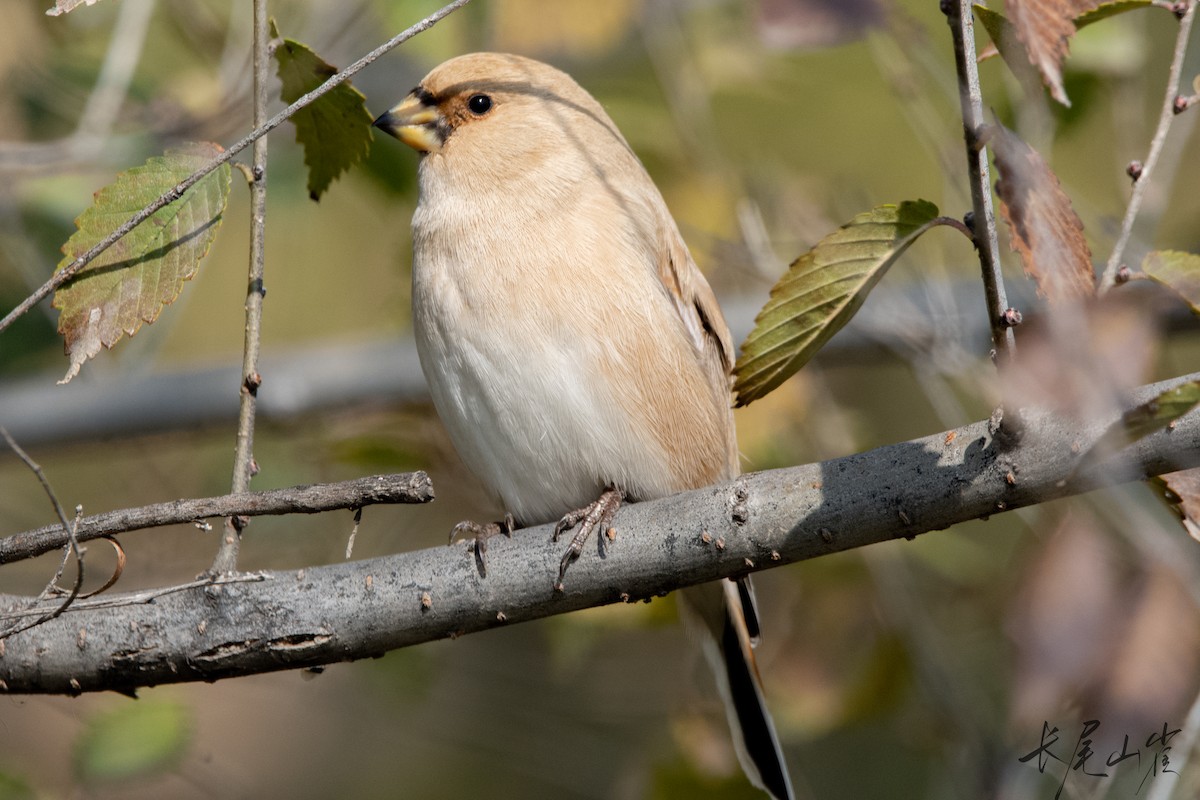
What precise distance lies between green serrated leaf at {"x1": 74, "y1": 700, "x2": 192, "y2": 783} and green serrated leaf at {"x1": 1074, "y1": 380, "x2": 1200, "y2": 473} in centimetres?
261

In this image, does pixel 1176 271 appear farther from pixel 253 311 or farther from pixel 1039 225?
pixel 253 311

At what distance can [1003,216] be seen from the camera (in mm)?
1819

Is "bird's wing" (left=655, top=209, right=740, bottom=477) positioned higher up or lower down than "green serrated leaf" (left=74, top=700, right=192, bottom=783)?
higher up

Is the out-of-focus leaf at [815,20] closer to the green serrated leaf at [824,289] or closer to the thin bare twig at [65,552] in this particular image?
the green serrated leaf at [824,289]

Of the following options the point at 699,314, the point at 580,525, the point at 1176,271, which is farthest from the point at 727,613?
the point at 1176,271

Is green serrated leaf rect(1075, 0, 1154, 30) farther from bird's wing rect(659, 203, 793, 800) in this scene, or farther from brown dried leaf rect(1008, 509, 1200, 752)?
bird's wing rect(659, 203, 793, 800)

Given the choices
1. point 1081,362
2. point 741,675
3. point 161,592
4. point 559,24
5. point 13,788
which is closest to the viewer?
point 1081,362

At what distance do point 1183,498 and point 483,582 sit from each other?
1345mm

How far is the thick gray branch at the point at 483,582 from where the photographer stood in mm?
2268

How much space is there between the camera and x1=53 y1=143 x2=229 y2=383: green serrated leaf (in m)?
2.33

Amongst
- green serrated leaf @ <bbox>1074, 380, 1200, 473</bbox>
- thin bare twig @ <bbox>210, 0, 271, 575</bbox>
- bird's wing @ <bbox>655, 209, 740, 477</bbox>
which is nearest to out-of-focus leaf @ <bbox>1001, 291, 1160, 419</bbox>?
green serrated leaf @ <bbox>1074, 380, 1200, 473</bbox>

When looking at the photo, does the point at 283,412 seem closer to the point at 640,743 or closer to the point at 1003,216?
the point at 640,743

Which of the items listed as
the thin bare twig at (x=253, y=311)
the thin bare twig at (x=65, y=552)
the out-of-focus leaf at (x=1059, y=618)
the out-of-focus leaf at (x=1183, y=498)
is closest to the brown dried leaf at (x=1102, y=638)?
the out-of-focus leaf at (x=1059, y=618)

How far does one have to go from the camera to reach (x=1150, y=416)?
157 cm
